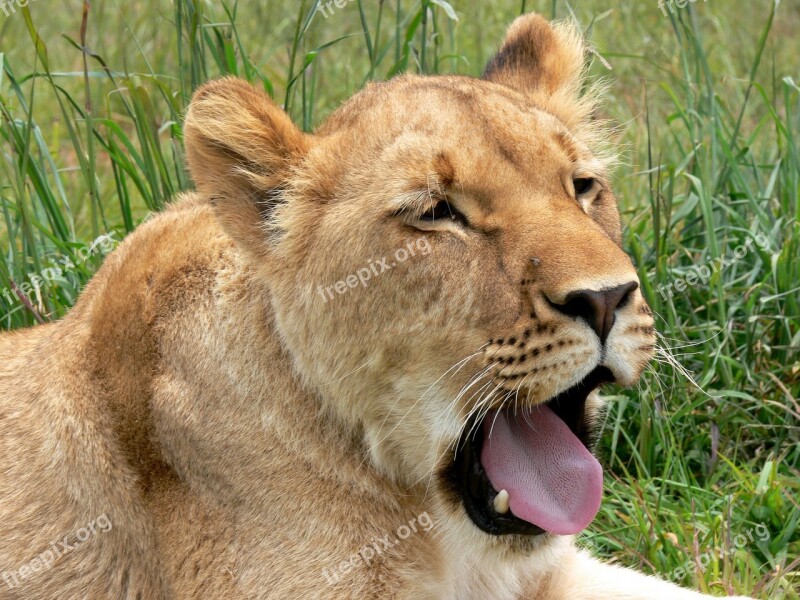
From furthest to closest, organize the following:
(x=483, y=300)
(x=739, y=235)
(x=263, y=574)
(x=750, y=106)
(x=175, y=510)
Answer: (x=750, y=106), (x=739, y=235), (x=175, y=510), (x=263, y=574), (x=483, y=300)

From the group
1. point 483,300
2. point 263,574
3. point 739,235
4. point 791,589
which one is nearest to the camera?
point 483,300

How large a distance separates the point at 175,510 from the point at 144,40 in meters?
5.17

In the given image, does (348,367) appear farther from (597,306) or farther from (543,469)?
(597,306)

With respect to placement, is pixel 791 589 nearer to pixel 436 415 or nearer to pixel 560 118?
pixel 436 415

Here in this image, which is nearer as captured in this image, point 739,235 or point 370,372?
point 370,372

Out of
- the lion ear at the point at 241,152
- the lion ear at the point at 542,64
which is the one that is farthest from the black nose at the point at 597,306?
the lion ear at the point at 542,64

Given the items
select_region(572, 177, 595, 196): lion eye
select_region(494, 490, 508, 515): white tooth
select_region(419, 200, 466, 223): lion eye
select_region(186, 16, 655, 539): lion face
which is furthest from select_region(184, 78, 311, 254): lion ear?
select_region(494, 490, 508, 515): white tooth

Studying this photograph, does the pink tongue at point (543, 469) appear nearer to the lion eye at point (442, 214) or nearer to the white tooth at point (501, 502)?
the white tooth at point (501, 502)

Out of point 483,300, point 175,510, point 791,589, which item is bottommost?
point 791,589

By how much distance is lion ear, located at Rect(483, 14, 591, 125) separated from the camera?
385 centimetres

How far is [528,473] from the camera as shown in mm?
3125

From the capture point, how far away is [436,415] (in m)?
3.12

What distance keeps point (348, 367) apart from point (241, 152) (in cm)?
68

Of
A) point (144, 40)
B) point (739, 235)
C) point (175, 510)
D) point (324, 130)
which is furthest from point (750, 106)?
point (175, 510)
